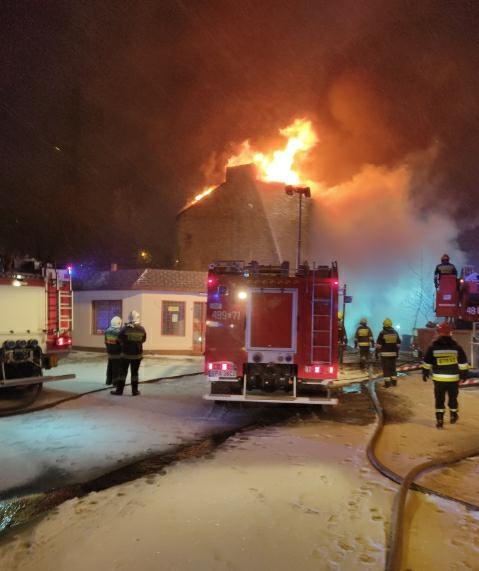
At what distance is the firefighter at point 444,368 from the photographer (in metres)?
7.23

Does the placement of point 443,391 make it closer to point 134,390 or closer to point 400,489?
point 400,489

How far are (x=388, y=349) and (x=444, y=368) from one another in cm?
388

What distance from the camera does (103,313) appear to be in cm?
1945

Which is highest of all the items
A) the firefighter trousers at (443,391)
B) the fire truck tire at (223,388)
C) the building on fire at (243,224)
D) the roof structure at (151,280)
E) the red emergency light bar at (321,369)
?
the building on fire at (243,224)

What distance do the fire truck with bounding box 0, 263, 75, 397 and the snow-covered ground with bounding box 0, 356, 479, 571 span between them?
1.97 m

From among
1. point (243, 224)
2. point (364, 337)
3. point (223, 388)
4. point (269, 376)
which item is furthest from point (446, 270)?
point (243, 224)

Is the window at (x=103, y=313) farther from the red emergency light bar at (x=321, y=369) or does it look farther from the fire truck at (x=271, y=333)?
the red emergency light bar at (x=321, y=369)

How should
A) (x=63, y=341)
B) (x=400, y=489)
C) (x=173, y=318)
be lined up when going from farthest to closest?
(x=173, y=318)
(x=63, y=341)
(x=400, y=489)

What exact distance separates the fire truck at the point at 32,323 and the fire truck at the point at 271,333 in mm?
3054

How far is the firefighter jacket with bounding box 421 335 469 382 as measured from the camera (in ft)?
23.7

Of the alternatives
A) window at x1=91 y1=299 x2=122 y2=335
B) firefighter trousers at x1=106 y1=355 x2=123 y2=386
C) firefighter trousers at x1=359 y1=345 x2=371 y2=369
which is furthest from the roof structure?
firefighter trousers at x1=106 y1=355 x2=123 y2=386

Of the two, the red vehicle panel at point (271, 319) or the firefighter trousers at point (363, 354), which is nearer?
the red vehicle panel at point (271, 319)

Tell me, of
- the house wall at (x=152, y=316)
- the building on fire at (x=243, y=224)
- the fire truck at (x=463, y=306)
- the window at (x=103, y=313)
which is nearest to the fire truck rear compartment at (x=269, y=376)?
the fire truck at (x=463, y=306)

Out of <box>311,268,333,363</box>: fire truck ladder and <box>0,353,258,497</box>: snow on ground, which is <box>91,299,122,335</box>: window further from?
<box>311,268,333,363</box>: fire truck ladder
